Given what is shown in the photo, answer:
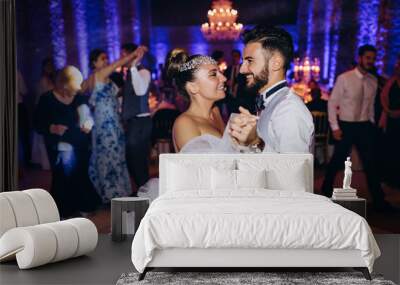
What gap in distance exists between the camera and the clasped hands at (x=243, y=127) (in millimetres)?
8719

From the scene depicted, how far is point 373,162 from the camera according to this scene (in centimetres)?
870

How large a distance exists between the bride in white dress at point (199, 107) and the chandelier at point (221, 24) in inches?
12.2

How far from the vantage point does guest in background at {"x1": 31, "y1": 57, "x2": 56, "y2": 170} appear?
8828 millimetres

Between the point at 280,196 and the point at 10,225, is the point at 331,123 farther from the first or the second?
the point at 10,225

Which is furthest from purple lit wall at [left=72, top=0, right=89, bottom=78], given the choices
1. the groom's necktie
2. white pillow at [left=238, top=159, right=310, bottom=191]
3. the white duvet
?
the white duvet

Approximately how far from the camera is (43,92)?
29.0ft

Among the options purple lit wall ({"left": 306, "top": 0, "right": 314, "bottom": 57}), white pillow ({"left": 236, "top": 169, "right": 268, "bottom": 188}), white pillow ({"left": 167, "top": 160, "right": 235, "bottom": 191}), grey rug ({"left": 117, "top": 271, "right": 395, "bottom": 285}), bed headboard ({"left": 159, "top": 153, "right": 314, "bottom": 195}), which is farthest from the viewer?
purple lit wall ({"left": 306, "top": 0, "right": 314, "bottom": 57})

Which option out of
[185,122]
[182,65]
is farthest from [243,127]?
[182,65]

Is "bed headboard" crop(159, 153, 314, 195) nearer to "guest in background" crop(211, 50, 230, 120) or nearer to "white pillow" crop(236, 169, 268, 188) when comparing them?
"white pillow" crop(236, 169, 268, 188)

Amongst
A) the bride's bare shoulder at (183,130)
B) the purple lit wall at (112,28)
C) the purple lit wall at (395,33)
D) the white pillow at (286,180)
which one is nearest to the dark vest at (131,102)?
the purple lit wall at (112,28)

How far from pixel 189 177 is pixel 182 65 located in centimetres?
182

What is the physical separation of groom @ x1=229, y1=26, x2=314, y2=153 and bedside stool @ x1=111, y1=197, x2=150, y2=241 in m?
1.71

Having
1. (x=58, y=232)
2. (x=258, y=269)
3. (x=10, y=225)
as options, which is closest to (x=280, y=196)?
(x=258, y=269)

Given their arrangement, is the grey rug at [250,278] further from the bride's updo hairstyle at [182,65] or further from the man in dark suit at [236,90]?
the bride's updo hairstyle at [182,65]
